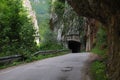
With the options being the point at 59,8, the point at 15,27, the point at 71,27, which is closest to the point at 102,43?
the point at 15,27

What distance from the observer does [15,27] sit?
83.7 feet

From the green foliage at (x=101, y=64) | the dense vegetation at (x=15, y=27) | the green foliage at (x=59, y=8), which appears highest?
the green foliage at (x=59, y=8)

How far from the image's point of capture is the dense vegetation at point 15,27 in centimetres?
2392

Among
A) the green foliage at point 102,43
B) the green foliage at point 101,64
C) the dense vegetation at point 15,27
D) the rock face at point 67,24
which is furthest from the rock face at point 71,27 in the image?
the dense vegetation at point 15,27

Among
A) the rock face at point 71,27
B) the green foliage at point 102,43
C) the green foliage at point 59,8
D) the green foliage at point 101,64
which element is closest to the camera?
the green foliage at point 101,64

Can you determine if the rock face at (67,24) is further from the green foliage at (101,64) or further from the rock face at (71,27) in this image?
the green foliage at (101,64)

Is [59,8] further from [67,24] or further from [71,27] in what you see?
[71,27]

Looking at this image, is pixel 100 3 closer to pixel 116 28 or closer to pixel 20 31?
pixel 116 28

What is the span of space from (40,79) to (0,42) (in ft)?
37.5

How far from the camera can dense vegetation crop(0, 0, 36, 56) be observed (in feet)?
78.5

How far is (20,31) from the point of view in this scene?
25.4m

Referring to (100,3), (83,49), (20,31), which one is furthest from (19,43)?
(83,49)

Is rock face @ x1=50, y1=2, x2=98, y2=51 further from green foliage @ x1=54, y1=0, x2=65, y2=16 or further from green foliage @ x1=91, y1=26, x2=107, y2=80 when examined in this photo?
green foliage @ x1=91, y1=26, x2=107, y2=80

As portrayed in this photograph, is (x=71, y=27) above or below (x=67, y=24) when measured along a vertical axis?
below
